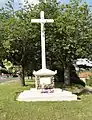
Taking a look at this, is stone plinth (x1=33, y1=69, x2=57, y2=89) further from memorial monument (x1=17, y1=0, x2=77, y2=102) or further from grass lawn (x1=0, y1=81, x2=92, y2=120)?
grass lawn (x1=0, y1=81, x2=92, y2=120)

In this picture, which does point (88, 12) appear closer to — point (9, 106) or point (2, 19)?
point (2, 19)

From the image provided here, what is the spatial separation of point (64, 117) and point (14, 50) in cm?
1518

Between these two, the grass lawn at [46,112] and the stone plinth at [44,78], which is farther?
the stone plinth at [44,78]

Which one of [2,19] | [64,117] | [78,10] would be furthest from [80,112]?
[2,19]

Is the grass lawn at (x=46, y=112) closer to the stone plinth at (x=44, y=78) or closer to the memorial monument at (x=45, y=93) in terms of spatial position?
the memorial monument at (x=45, y=93)

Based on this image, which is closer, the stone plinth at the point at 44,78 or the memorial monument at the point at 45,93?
the memorial monument at the point at 45,93

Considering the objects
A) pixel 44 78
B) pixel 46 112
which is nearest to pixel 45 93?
pixel 44 78

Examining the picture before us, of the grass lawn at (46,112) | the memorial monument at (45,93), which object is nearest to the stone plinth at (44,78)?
the memorial monument at (45,93)

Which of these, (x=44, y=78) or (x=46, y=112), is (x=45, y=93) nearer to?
(x=44, y=78)

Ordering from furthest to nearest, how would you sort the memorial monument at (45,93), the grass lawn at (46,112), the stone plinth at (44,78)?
the stone plinth at (44,78)
the memorial monument at (45,93)
the grass lawn at (46,112)

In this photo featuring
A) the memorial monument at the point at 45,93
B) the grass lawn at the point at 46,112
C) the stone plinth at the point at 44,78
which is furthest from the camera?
the stone plinth at the point at 44,78

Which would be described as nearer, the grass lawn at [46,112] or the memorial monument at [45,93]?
the grass lawn at [46,112]

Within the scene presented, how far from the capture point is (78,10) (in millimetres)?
23953

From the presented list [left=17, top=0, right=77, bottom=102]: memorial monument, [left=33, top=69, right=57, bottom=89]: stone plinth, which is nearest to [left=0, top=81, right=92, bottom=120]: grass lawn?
[left=17, top=0, right=77, bottom=102]: memorial monument
